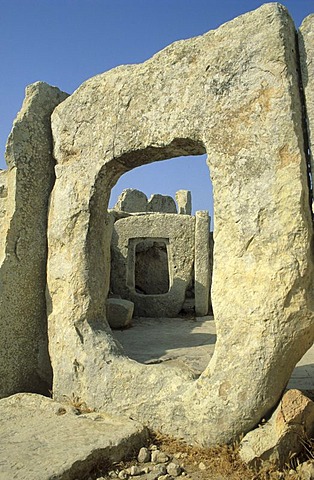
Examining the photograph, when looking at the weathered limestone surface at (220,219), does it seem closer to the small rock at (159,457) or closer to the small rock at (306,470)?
the small rock at (159,457)

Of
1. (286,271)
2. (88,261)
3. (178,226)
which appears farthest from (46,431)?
(178,226)

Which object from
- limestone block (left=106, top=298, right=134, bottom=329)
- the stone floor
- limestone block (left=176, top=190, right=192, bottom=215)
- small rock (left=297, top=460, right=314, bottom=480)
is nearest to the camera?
small rock (left=297, top=460, right=314, bottom=480)

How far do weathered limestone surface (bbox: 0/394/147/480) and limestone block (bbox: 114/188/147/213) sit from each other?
1082 centimetres

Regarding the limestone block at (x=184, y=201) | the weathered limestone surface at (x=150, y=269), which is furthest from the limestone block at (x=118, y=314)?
the limestone block at (x=184, y=201)

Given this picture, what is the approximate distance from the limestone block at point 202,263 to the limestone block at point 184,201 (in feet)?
25.6

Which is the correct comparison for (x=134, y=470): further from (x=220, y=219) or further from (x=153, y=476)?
(x=220, y=219)

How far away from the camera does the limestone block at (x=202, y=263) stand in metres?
9.40

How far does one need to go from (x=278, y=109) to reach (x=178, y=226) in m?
7.02

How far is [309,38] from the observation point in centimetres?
289

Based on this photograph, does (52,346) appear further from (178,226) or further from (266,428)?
(178,226)

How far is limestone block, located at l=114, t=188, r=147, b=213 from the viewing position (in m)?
14.1

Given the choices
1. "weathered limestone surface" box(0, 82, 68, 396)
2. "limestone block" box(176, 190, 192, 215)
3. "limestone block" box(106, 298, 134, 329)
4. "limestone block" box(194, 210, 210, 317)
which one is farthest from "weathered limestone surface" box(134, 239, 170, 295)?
"weathered limestone surface" box(0, 82, 68, 396)

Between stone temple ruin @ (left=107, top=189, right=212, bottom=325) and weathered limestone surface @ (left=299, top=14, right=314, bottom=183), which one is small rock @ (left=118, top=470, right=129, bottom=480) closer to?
weathered limestone surface @ (left=299, top=14, right=314, bottom=183)

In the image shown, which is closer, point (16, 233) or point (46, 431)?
point (46, 431)
